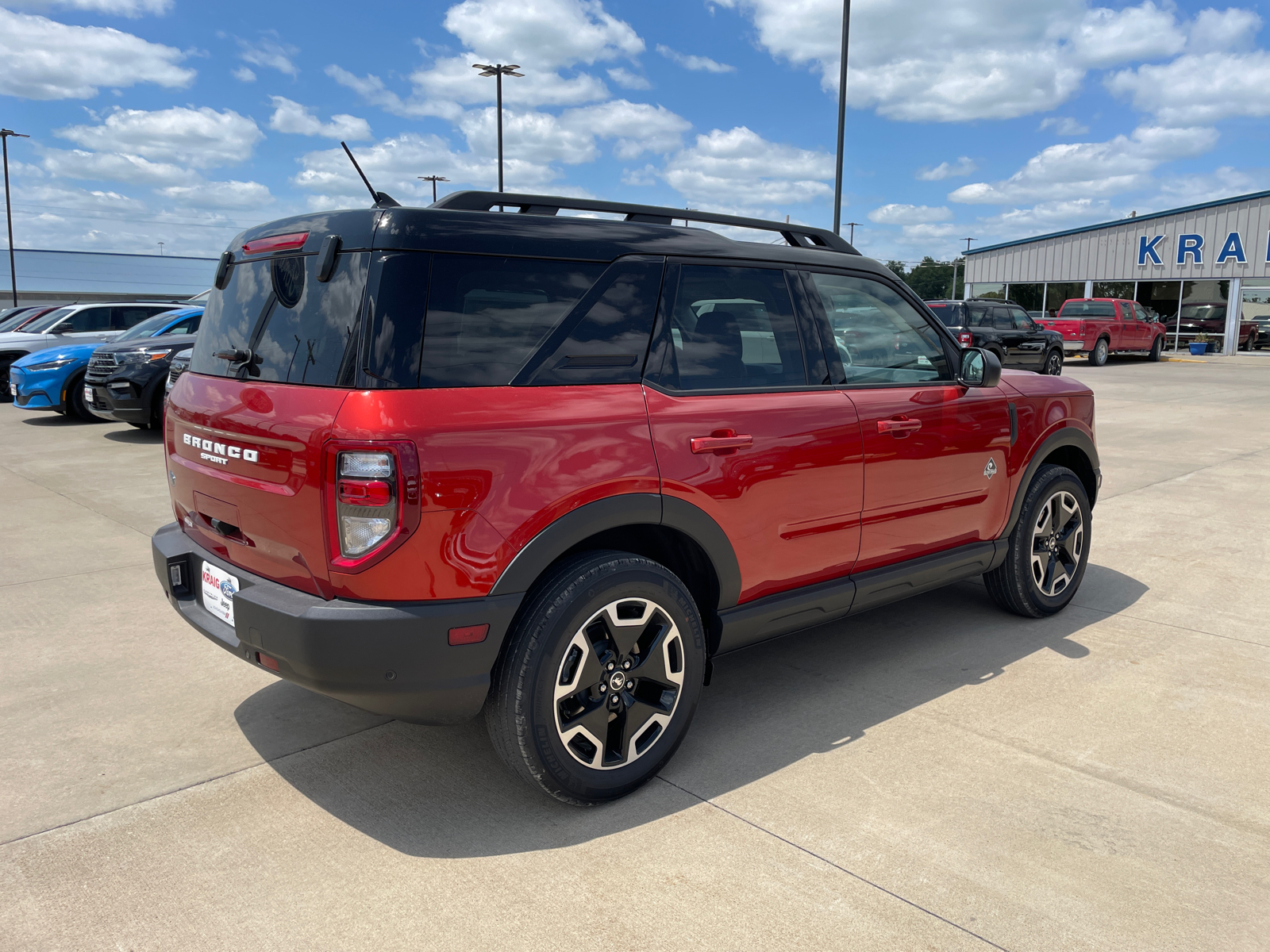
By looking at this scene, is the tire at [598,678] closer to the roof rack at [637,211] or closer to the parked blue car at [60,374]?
the roof rack at [637,211]

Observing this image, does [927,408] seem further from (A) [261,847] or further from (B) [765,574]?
(A) [261,847]

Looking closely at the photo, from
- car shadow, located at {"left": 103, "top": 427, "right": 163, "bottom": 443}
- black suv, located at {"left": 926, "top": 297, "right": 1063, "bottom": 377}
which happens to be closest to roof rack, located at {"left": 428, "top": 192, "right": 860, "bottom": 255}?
car shadow, located at {"left": 103, "top": 427, "right": 163, "bottom": 443}

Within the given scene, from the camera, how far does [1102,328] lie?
84.4ft

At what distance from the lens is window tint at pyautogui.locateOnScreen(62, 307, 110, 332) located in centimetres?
1603

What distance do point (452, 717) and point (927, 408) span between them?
233 cm

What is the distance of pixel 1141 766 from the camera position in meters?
3.27

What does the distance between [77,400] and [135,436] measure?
6.30 ft

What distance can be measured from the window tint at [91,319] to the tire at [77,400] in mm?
3618

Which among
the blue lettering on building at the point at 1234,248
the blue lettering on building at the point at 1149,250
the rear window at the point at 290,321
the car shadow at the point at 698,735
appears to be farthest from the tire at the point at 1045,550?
the blue lettering on building at the point at 1149,250

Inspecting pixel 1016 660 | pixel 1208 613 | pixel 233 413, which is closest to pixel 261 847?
pixel 233 413

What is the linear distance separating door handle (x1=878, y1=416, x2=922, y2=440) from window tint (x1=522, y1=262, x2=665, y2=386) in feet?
3.74

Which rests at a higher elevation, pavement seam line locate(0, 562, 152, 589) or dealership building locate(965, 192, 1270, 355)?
dealership building locate(965, 192, 1270, 355)

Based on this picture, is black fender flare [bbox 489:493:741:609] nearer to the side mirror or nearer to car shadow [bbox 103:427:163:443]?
the side mirror

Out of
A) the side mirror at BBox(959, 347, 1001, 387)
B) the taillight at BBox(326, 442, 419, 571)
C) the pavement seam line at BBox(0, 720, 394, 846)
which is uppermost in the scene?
the side mirror at BBox(959, 347, 1001, 387)
